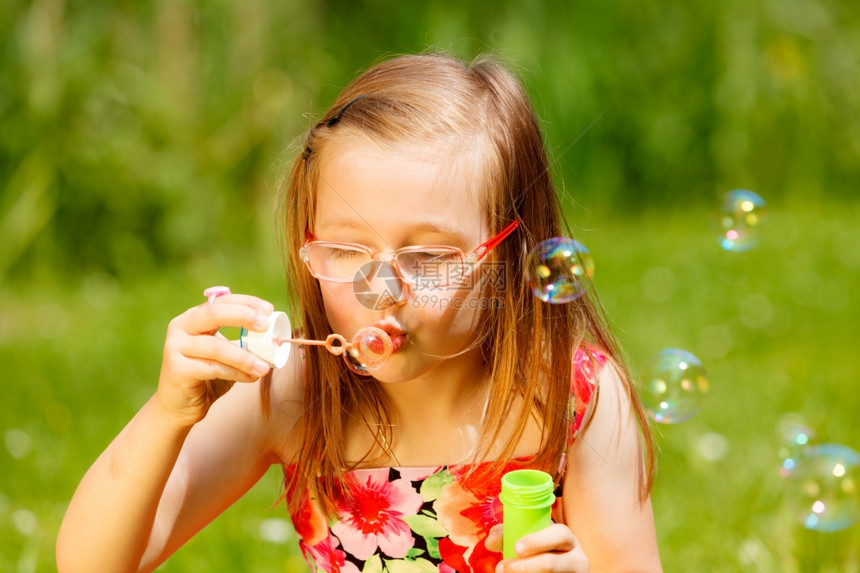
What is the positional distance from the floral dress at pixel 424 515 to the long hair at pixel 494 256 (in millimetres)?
30

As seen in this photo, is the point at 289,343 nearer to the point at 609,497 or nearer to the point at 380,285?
the point at 380,285

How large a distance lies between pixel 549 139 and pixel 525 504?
1.89 meters

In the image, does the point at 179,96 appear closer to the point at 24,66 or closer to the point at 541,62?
the point at 24,66

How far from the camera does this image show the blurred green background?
2615 millimetres

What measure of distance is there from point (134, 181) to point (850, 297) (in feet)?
9.04

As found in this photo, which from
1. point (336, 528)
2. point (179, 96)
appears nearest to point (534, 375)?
point (336, 528)

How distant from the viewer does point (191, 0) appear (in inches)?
178

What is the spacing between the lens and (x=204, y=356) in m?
1.21

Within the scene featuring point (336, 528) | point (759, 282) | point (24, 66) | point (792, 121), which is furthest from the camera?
point (792, 121)

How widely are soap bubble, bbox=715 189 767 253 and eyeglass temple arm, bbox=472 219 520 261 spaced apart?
71 cm

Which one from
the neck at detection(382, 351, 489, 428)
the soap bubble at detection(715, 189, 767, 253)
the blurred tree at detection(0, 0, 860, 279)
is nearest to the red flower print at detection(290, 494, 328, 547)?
the neck at detection(382, 351, 489, 428)

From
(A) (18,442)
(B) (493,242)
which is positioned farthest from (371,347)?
(A) (18,442)

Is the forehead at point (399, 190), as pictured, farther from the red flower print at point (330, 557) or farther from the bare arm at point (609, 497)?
the red flower print at point (330, 557)

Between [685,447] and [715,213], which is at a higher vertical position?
[715,213]
